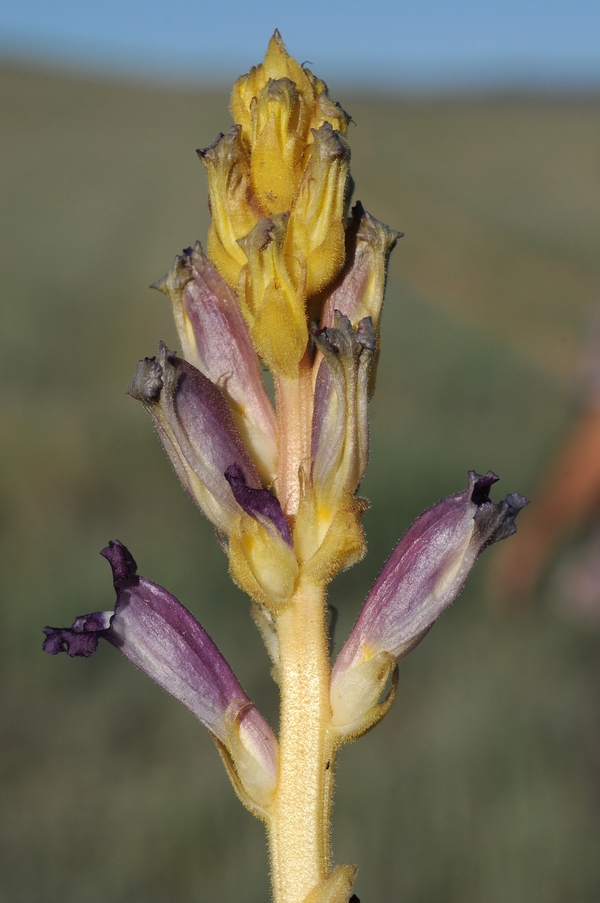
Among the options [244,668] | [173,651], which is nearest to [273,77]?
[173,651]

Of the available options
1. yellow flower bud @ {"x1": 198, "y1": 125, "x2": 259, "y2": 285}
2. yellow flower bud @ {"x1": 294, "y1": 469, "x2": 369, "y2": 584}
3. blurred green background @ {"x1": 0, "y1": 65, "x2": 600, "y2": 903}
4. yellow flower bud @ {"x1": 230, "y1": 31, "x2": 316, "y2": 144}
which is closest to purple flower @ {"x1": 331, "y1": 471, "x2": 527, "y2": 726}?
yellow flower bud @ {"x1": 294, "y1": 469, "x2": 369, "y2": 584}

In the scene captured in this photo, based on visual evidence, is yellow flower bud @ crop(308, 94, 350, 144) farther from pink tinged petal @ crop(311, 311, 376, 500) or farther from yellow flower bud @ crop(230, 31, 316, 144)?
pink tinged petal @ crop(311, 311, 376, 500)

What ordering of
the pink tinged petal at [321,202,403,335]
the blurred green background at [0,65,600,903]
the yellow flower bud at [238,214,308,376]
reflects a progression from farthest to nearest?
the blurred green background at [0,65,600,903], the pink tinged petal at [321,202,403,335], the yellow flower bud at [238,214,308,376]

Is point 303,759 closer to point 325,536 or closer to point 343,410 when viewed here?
point 325,536

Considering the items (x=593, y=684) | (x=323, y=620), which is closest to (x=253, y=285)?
(x=323, y=620)

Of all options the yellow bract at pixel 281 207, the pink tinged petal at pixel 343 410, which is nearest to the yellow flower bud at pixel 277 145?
the yellow bract at pixel 281 207

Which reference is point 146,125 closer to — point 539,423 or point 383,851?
point 539,423
